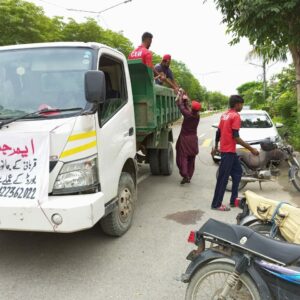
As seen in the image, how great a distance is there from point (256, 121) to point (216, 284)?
792 cm

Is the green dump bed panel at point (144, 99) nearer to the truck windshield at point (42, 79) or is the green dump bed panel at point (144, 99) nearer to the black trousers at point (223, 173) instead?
the black trousers at point (223, 173)

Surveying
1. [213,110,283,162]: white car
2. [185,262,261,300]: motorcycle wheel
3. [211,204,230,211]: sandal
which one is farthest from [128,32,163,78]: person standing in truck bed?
[185,262,261,300]: motorcycle wheel

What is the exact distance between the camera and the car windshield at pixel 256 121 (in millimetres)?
9953

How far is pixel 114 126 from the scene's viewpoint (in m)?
4.38

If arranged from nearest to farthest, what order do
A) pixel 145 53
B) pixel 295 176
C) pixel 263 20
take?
pixel 145 53
pixel 295 176
pixel 263 20

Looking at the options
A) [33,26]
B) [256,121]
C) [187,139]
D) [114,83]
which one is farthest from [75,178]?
[33,26]

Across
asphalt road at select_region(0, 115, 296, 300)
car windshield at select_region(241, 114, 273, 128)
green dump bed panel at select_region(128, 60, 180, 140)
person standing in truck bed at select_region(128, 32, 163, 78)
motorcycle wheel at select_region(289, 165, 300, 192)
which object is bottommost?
asphalt road at select_region(0, 115, 296, 300)

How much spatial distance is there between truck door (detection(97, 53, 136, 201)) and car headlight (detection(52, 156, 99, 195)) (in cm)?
22

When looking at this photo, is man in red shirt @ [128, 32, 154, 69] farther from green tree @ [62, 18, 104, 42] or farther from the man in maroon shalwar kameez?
green tree @ [62, 18, 104, 42]

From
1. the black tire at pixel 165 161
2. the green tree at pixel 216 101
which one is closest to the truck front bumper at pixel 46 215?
the black tire at pixel 165 161

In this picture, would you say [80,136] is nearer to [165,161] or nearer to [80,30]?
[165,161]

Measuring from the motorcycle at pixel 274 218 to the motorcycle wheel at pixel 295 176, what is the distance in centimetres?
341

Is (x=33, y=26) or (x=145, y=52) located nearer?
(x=145, y=52)

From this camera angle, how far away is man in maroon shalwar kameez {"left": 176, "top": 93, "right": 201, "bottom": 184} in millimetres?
7090
